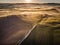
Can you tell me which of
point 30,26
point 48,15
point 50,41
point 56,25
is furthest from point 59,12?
point 50,41

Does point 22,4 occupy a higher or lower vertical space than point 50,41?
higher

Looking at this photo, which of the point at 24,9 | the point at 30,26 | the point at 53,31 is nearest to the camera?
the point at 53,31

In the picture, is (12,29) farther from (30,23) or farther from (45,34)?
(45,34)

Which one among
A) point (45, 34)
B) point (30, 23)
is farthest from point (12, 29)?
point (45, 34)

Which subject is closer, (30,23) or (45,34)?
(45,34)

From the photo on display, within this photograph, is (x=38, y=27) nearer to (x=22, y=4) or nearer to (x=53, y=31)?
(x=53, y=31)
